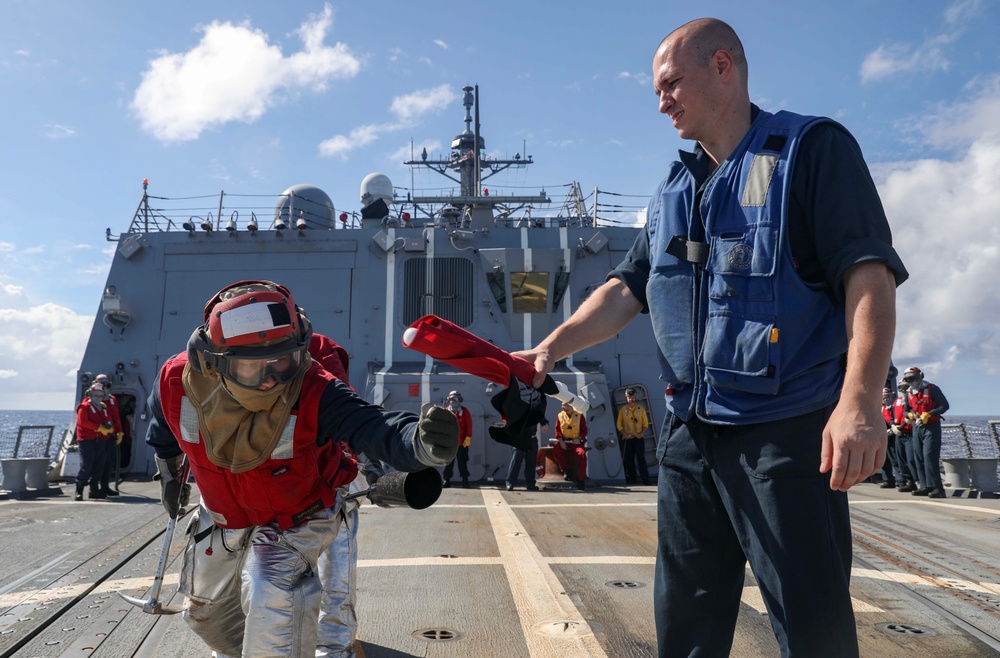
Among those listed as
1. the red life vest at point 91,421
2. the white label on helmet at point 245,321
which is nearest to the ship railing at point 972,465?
the white label on helmet at point 245,321

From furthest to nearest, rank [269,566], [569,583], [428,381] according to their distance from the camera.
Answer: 1. [428,381]
2. [569,583]
3. [269,566]

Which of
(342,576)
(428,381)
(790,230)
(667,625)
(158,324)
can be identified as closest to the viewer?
(790,230)

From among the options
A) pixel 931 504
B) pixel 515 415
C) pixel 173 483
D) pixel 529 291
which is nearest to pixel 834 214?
pixel 515 415

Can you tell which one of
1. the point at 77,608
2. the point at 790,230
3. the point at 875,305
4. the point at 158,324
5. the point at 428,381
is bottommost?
the point at 77,608

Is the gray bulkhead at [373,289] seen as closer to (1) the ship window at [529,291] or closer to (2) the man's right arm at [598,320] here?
(1) the ship window at [529,291]

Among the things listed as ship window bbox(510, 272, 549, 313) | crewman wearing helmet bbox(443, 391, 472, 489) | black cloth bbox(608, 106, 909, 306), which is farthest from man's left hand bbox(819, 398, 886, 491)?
ship window bbox(510, 272, 549, 313)

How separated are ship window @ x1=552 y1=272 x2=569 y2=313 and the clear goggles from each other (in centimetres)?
1056

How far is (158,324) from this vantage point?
513 inches

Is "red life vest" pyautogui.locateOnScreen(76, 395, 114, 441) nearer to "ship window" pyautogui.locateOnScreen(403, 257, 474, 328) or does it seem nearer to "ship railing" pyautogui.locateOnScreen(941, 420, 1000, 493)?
"ship window" pyautogui.locateOnScreen(403, 257, 474, 328)

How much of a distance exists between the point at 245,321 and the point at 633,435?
32.6 ft

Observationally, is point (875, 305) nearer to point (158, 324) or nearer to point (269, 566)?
point (269, 566)

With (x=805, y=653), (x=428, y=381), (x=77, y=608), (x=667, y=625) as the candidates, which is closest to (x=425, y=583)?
(x=77, y=608)

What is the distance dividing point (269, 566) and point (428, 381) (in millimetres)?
9500

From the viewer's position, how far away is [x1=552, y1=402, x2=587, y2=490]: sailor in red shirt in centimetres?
1124
